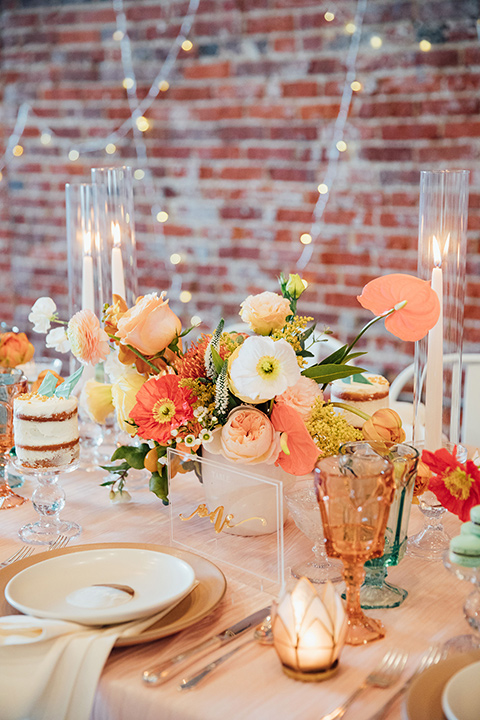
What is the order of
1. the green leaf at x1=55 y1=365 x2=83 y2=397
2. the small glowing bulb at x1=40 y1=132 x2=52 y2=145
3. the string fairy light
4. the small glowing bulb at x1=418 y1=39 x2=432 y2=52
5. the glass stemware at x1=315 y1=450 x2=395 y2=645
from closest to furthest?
the glass stemware at x1=315 y1=450 x2=395 y2=645
the green leaf at x1=55 y1=365 x2=83 y2=397
the small glowing bulb at x1=418 y1=39 x2=432 y2=52
the string fairy light
the small glowing bulb at x1=40 y1=132 x2=52 y2=145

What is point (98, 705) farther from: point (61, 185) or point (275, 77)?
point (61, 185)

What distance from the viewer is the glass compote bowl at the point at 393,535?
96cm

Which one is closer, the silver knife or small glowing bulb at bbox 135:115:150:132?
the silver knife

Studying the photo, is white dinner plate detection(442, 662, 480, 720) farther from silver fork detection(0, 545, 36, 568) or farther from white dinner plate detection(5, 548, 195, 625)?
silver fork detection(0, 545, 36, 568)

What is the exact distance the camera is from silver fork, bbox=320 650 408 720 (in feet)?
2.44

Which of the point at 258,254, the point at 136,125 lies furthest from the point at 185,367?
the point at 136,125

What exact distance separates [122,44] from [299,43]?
2.34 feet

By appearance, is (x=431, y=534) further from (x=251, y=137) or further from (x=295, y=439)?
(x=251, y=137)

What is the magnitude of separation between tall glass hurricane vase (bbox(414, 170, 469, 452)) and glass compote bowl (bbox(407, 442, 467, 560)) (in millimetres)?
62

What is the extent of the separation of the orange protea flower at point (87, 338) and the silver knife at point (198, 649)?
0.57m

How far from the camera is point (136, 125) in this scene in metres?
2.94

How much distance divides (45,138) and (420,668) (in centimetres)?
279

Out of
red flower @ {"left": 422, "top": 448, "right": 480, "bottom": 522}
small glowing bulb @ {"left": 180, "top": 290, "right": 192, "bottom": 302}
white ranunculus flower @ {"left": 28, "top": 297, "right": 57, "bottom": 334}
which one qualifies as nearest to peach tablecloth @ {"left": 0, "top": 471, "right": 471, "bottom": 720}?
red flower @ {"left": 422, "top": 448, "right": 480, "bottom": 522}

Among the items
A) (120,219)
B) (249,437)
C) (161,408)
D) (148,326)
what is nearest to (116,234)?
(120,219)
